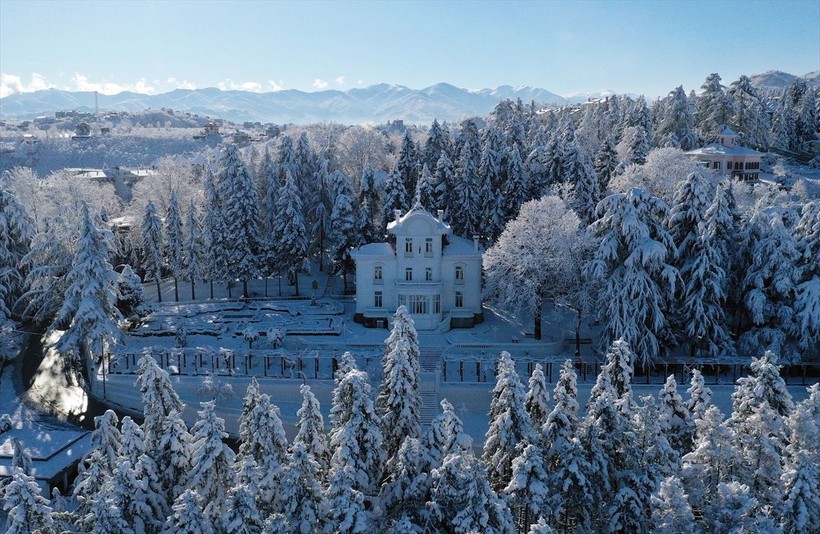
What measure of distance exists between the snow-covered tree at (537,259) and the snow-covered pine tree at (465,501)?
19.5 m

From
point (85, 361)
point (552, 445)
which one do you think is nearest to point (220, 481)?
point (552, 445)

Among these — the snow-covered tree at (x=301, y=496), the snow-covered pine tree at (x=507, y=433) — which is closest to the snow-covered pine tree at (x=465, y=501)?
the snow-covered pine tree at (x=507, y=433)

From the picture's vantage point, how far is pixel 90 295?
33.5 metres

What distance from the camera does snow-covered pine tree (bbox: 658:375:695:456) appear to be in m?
22.0

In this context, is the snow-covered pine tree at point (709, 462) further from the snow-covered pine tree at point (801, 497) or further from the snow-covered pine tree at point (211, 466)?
the snow-covered pine tree at point (211, 466)

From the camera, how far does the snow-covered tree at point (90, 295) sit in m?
33.1

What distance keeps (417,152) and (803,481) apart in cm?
4241

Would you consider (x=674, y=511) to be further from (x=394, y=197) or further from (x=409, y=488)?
(x=394, y=197)

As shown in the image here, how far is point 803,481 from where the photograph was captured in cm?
1684

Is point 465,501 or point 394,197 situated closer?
point 465,501

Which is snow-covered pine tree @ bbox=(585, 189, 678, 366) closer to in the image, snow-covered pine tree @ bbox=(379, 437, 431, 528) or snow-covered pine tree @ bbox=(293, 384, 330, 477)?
snow-covered pine tree @ bbox=(379, 437, 431, 528)

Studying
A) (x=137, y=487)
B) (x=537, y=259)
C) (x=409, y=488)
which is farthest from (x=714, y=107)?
(x=137, y=487)

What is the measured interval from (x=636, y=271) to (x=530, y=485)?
1727 centimetres

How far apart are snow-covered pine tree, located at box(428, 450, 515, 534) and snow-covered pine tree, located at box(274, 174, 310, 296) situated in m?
30.6
